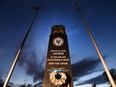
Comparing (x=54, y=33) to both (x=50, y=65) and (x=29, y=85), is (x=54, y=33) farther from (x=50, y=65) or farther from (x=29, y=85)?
(x=29, y=85)

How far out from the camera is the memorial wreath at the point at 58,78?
17.8 m

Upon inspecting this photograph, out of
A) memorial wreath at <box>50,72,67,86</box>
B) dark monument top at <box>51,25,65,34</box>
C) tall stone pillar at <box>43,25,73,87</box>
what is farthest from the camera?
dark monument top at <box>51,25,65,34</box>

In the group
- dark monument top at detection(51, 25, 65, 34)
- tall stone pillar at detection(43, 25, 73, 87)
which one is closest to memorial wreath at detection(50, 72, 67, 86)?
tall stone pillar at detection(43, 25, 73, 87)

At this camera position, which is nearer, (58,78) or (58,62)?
(58,78)

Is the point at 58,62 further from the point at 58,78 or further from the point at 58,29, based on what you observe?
the point at 58,29

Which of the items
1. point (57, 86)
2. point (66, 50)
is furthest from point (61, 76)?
point (66, 50)

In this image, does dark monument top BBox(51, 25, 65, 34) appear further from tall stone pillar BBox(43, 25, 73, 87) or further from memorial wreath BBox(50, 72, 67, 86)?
memorial wreath BBox(50, 72, 67, 86)

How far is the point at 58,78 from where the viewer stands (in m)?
17.9

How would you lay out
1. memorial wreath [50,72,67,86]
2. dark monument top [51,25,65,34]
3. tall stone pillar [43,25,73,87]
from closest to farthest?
memorial wreath [50,72,67,86], tall stone pillar [43,25,73,87], dark monument top [51,25,65,34]

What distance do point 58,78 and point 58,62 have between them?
2.60 m

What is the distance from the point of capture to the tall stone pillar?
18047 mm

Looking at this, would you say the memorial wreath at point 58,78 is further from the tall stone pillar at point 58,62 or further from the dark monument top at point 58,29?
the dark monument top at point 58,29

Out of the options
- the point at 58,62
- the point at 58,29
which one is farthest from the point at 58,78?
the point at 58,29

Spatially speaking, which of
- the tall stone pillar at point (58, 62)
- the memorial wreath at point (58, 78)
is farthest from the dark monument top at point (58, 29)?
the memorial wreath at point (58, 78)
